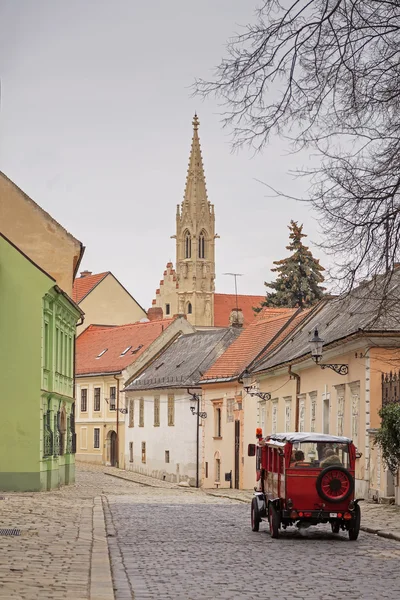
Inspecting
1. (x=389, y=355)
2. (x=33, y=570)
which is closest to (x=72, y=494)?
(x=389, y=355)

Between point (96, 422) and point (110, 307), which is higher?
point (110, 307)

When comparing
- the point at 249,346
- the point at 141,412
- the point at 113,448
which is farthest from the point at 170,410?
the point at 113,448

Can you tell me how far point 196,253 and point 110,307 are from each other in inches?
2681

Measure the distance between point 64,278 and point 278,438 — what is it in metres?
25.0

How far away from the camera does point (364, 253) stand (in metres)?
13.8

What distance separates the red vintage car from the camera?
18.0 m

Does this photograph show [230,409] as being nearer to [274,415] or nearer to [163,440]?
[274,415]

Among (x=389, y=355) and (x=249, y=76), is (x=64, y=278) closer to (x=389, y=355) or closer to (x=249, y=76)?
(x=389, y=355)

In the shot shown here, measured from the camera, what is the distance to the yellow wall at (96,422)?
70.9 m

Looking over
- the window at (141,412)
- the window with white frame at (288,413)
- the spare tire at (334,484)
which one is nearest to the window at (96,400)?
the window at (141,412)

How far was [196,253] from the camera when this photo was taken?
156625 millimetres

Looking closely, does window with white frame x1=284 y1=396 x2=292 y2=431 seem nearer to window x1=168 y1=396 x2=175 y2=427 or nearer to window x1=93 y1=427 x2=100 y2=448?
window x1=168 y1=396 x2=175 y2=427

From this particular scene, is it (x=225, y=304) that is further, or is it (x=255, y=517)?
(x=225, y=304)

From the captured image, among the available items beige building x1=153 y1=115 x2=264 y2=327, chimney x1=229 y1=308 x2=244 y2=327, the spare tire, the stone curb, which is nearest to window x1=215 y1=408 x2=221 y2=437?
chimney x1=229 y1=308 x2=244 y2=327
